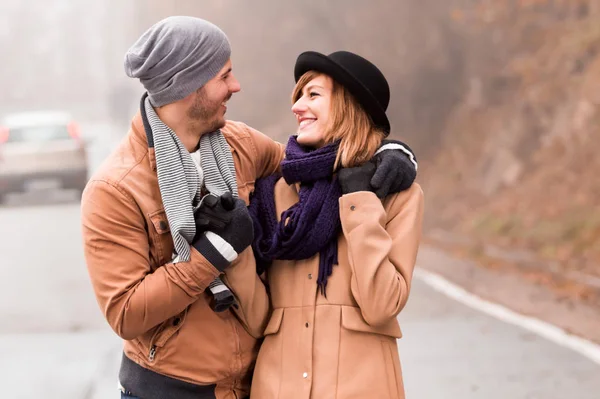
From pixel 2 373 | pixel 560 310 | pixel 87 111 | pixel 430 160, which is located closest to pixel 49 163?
pixel 87 111

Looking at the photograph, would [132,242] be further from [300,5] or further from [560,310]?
[300,5]

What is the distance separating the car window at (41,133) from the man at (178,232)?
764cm

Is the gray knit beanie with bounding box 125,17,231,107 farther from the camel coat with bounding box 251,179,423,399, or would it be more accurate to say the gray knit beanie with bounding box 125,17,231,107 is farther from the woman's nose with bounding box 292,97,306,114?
the camel coat with bounding box 251,179,423,399

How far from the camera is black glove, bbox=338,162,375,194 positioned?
2457 millimetres

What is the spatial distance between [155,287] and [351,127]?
739 millimetres

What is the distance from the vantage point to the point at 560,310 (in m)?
6.90

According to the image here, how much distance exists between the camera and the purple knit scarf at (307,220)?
8.02 feet

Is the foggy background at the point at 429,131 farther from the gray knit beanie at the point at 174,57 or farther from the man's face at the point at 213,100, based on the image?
the gray knit beanie at the point at 174,57

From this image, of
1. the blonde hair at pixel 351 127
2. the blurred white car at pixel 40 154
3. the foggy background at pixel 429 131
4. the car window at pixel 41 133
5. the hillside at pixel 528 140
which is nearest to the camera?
the blonde hair at pixel 351 127

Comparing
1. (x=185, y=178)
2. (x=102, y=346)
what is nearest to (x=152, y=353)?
(x=185, y=178)

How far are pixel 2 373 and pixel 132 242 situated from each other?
411cm

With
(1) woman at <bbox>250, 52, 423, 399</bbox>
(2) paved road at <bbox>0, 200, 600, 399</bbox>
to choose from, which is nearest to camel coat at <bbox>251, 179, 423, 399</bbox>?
(1) woman at <bbox>250, 52, 423, 399</bbox>

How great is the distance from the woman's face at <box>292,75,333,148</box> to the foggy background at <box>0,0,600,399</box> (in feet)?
9.48

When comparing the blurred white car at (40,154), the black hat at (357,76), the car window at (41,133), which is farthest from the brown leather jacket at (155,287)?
the car window at (41,133)
